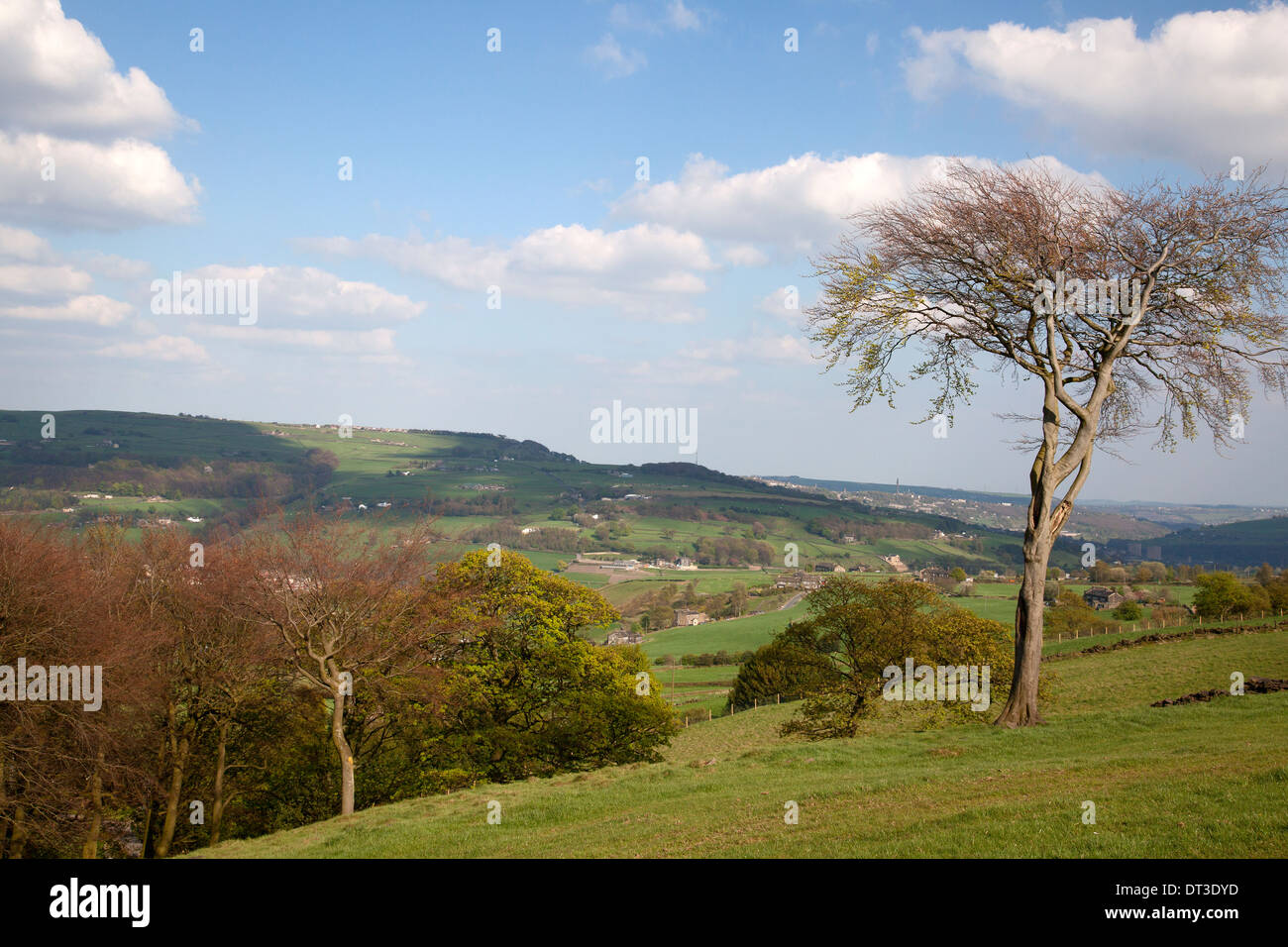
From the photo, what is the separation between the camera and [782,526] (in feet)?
623

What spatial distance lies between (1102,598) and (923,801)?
9855 cm

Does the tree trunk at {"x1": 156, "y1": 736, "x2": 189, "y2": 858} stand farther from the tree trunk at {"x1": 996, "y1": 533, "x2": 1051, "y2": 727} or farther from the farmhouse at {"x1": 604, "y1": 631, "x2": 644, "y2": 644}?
the farmhouse at {"x1": 604, "y1": 631, "x2": 644, "y2": 644}

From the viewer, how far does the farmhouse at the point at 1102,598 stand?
306ft

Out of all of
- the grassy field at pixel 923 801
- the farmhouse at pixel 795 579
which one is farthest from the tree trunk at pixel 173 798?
the farmhouse at pixel 795 579

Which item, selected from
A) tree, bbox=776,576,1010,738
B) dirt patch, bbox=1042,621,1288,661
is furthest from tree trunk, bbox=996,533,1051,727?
dirt patch, bbox=1042,621,1288,661

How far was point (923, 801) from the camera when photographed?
39.7 ft

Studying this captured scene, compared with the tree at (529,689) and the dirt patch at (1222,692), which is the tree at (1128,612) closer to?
the dirt patch at (1222,692)

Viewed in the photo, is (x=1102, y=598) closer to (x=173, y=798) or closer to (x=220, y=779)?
(x=220, y=779)

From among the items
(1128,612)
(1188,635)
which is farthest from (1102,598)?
(1188,635)

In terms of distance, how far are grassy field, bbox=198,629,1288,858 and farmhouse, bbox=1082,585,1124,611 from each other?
78.4 m

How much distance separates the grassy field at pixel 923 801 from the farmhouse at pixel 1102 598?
78400 millimetres

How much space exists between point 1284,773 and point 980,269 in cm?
1234

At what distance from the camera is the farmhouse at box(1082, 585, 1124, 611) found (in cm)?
9322
